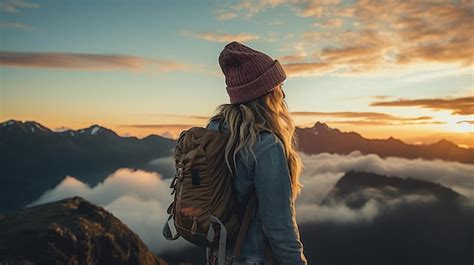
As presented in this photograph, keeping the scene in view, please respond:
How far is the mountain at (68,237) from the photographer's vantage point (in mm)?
71875

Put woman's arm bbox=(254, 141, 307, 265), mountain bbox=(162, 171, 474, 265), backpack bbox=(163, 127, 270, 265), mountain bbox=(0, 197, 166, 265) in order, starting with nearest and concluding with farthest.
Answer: woman's arm bbox=(254, 141, 307, 265) → backpack bbox=(163, 127, 270, 265) → mountain bbox=(0, 197, 166, 265) → mountain bbox=(162, 171, 474, 265)

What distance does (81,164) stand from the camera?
19800 cm

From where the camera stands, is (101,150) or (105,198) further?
(101,150)

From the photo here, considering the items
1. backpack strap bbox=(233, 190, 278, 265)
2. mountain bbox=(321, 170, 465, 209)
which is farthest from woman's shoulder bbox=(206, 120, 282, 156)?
mountain bbox=(321, 170, 465, 209)

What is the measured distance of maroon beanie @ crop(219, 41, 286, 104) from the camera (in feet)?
11.1

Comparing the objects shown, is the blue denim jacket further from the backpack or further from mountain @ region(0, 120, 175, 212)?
mountain @ region(0, 120, 175, 212)

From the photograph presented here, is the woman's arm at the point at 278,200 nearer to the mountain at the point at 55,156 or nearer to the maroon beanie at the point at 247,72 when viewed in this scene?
the maroon beanie at the point at 247,72

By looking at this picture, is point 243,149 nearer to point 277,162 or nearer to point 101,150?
point 277,162

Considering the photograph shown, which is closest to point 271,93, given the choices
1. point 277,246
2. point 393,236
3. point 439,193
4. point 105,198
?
point 277,246

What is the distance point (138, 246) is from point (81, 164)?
364 ft

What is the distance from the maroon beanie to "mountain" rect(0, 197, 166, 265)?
237 ft

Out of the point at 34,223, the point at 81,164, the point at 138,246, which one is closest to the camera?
the point at 34,223

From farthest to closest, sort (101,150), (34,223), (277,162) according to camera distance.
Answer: (101,150)
(34,223)
(277,162)

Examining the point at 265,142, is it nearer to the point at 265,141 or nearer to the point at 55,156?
the point at 265,141
